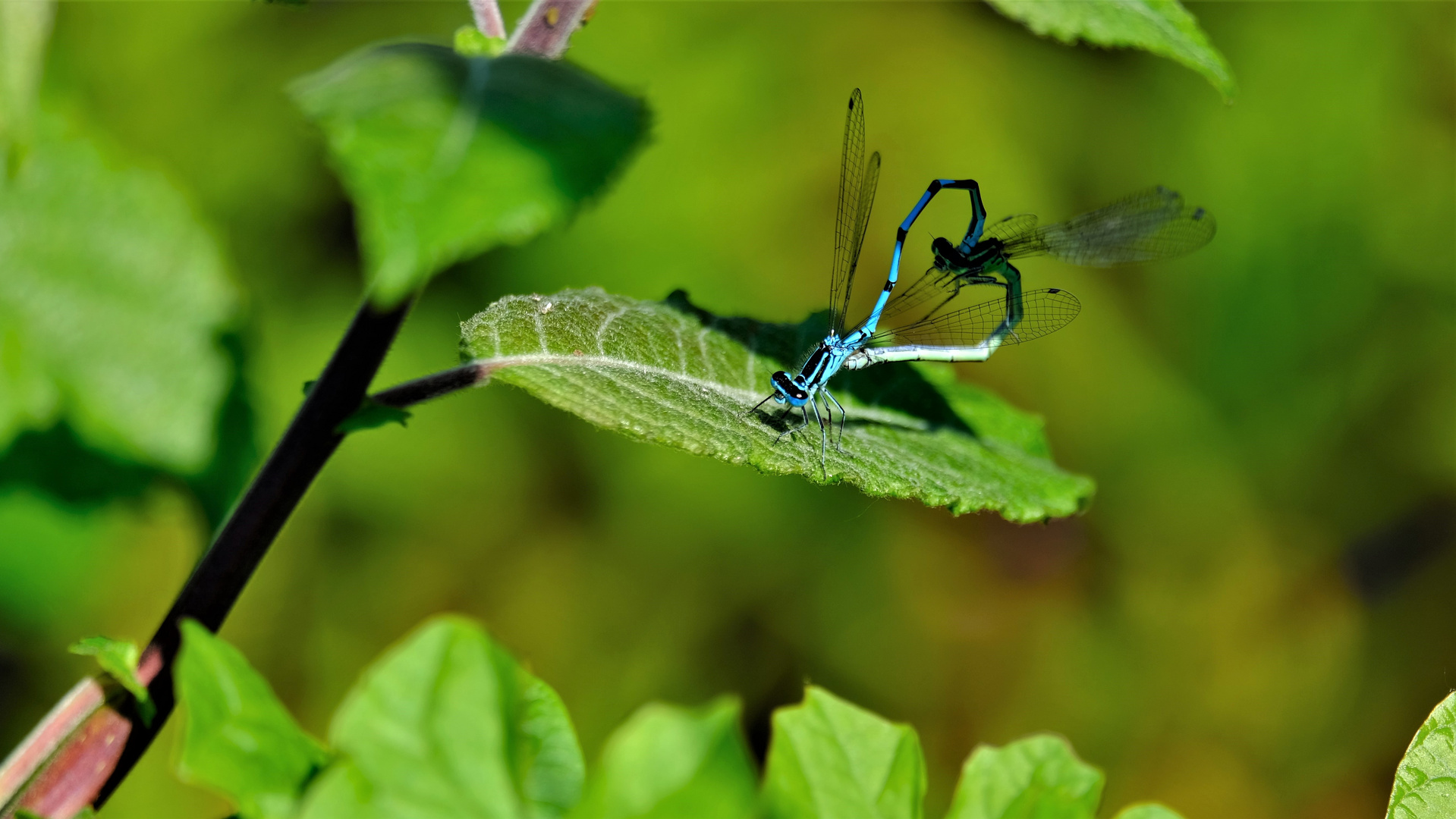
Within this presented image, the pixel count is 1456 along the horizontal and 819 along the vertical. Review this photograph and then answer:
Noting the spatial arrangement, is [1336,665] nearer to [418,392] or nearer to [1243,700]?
[1243,700]

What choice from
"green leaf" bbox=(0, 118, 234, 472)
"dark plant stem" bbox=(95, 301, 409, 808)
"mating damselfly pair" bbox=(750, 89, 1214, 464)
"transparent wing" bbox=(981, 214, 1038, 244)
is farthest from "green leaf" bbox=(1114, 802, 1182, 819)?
"transparent wing" bbox=(981, 214, 1038, 244)

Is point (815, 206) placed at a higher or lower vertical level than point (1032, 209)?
lower

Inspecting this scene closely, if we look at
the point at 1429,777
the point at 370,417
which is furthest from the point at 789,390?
the point at 1429,777

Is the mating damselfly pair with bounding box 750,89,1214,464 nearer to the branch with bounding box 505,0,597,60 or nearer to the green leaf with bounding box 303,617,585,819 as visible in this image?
the branch with bounding box 505,0,597,60

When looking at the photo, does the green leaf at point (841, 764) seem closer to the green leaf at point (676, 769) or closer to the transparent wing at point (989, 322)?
the green leaf at point (676, 769)

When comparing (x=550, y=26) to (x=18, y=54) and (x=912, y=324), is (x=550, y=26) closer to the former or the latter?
(x=18, y=54)

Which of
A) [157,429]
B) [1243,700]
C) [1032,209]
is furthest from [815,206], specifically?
[157,429]
